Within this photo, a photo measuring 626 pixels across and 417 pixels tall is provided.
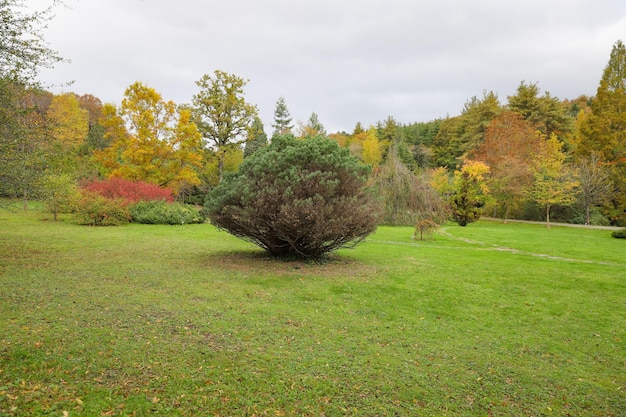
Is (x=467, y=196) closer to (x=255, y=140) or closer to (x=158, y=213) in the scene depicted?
(x=158, y=213)

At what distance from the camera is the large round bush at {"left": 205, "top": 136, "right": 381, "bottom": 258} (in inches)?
309

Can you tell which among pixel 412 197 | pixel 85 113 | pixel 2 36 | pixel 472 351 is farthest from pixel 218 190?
pixel 85 113

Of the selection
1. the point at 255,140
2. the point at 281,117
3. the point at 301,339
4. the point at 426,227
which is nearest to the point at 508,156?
the point at 426,227

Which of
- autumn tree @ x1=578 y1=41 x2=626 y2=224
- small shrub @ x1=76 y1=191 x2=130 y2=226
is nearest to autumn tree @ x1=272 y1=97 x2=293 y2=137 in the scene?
autumn tree @ x1=578 y1=41 x2=626 y2=224

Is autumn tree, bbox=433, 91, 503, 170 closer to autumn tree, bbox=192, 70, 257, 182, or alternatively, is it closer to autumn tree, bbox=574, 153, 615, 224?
autumn tree, bbox=574, 153, 615, 224

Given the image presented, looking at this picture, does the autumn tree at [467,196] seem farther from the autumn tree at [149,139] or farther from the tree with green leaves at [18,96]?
the tree with green leaves at [18,96]

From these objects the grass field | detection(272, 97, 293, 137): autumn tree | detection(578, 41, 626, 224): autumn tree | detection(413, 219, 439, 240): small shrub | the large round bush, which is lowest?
the grass field

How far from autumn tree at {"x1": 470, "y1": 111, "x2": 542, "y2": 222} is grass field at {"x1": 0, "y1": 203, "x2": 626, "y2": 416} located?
19676 millimetres

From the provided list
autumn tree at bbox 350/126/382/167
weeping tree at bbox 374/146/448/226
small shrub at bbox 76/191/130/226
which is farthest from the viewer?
autumn tree at bbox 350/126/382/167

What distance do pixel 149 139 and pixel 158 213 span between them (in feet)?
19.4

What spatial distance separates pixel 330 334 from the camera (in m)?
4.61

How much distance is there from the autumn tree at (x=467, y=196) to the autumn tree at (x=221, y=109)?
16.9 metres

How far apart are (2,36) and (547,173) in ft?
89.2

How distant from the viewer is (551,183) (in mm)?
23609
